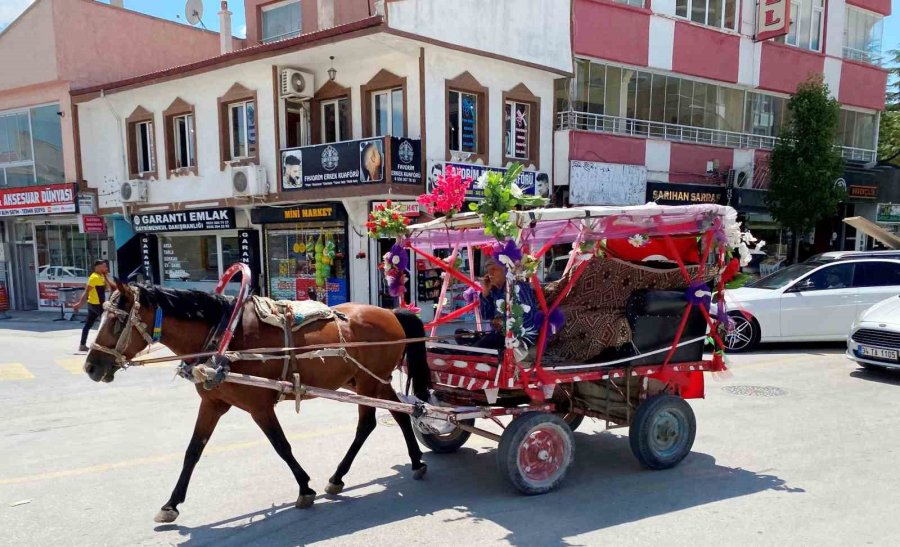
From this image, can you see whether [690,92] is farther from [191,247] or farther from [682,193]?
[191,247]

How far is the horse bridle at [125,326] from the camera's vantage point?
12.9ft

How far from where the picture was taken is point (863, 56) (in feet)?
69.3

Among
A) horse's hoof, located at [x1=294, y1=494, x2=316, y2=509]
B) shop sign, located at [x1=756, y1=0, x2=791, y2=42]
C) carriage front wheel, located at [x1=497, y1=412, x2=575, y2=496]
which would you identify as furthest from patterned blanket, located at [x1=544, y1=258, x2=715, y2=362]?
shop sign, located at [x1=756, y1=0, x2=791, y2=42]

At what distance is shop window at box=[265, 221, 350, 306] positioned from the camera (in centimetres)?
1493

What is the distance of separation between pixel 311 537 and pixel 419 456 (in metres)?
1.25

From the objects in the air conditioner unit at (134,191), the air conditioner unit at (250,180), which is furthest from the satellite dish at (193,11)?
the air conditioner unit at (250,180)

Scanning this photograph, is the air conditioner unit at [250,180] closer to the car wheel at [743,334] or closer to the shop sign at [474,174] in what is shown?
the shop sign at [474,174]

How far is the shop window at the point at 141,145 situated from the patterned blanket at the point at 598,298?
15442 mm

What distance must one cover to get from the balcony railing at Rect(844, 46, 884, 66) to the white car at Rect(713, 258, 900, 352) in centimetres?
1374

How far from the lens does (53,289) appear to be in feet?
63.4

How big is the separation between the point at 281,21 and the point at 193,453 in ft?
60.5

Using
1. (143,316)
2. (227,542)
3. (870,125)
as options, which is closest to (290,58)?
(143,316)

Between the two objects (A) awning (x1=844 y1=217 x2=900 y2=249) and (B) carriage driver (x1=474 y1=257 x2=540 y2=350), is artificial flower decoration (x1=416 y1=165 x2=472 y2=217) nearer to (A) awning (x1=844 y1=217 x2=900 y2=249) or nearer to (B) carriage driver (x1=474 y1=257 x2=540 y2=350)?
(B) carriage driver (x1=474 y1=257 x2=540 y2=350)

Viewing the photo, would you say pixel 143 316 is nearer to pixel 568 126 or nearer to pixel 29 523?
pixel 29 523
